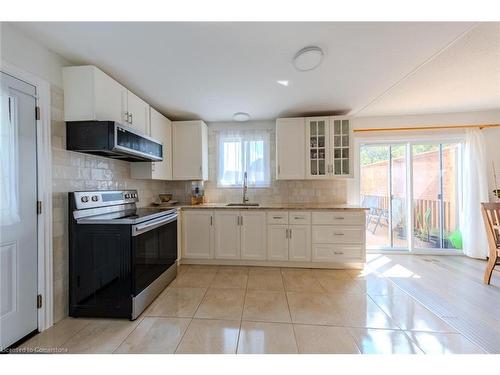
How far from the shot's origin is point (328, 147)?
3.18 meters

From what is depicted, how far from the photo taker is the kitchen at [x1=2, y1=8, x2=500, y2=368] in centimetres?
156

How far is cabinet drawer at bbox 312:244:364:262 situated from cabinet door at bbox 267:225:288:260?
1.37 ft

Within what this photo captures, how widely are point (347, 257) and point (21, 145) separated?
354cm

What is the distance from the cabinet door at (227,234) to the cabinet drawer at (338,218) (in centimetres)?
112

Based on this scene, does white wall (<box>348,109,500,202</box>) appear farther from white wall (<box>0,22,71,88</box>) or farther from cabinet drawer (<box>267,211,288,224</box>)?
white wall (<box>0,22,71,88</box>)

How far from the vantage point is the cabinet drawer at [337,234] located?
9.45 feet

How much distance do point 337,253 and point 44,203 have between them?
10.5 feet

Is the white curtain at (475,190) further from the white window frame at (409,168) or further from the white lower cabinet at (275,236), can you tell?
the white lower cabinet at (275,236)

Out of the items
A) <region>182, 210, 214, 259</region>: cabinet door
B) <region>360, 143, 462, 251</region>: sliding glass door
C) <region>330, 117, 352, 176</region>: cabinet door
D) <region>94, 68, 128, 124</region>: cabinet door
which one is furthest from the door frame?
<region>360, 143, 462, 251</region>: sliding glass door

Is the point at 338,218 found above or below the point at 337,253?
above

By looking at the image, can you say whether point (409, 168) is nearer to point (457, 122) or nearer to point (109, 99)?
point (457, 122)

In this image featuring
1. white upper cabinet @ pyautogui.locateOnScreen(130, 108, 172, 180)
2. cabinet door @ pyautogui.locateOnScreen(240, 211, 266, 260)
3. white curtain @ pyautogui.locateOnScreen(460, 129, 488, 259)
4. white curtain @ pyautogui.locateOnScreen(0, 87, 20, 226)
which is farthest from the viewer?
white curtain @ pyautogui.locateOnScreen(460, 129, 488, 259)

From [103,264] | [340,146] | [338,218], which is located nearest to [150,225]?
[103,264]

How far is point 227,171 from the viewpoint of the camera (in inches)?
142
